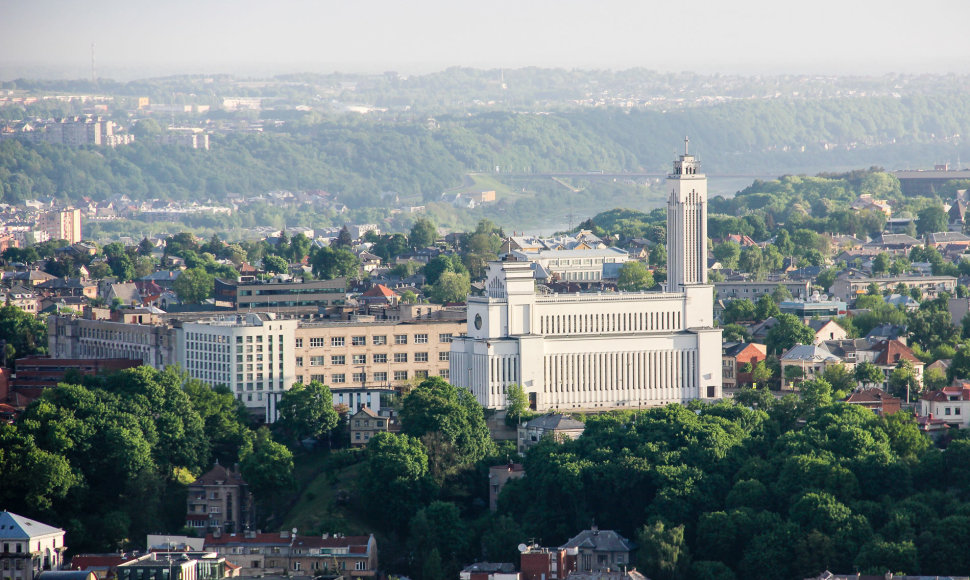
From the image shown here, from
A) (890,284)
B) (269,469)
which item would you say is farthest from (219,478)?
(890,284)

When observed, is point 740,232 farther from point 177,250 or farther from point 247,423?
point 247,423

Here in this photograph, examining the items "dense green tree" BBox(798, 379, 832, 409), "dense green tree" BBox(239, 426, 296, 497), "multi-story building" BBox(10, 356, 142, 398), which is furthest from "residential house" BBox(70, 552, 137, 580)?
"dense green tree" BBox(798, 379, 832, 409)

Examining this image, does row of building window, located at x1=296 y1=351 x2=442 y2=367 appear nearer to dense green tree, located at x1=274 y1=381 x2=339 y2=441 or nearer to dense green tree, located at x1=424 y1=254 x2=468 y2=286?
dense green tree, located at x1=274 y1=381 x2=339 y2=441

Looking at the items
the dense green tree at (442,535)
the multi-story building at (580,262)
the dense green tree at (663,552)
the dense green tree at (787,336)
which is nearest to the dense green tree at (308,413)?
the dense green tree at (442,535)

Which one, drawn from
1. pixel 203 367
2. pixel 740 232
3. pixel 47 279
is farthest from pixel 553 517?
pixel 740 232

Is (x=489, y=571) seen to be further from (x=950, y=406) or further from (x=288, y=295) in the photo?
(x=288, y=295)
